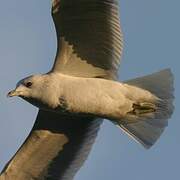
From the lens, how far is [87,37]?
10586mm

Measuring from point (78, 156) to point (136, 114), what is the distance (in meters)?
1.10

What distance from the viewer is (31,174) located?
1149 cm

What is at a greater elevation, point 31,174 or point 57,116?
point 57,116

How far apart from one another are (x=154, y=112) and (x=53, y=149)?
1.41m

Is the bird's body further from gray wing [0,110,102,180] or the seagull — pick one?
gray wing [0,110,102,180]

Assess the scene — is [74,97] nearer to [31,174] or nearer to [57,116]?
[57,116]

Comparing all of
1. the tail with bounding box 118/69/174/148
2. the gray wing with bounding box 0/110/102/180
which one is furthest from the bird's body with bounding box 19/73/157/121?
the gray wing with bounding box 0/110/102/180

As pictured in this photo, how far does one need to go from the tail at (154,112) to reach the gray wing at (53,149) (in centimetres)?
66

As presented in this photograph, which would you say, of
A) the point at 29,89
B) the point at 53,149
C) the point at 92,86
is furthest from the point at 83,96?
the point at 53,149

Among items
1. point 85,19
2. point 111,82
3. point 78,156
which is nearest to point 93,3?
point 85,19

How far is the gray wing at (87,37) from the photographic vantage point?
34.1ft

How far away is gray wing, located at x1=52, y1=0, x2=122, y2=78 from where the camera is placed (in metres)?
10.4

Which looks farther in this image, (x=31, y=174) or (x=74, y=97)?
(x=31, y=174)

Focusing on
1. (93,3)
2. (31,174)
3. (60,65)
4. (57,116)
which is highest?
(93,3)
